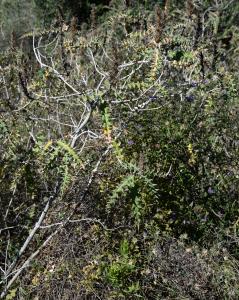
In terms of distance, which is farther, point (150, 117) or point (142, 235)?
point (150, 117)

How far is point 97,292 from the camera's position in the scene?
2688mm

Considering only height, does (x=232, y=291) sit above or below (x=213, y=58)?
below

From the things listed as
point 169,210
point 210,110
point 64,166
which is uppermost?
point 64,166

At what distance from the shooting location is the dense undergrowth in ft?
8.66

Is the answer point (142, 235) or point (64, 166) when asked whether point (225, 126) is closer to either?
point (142, 235)

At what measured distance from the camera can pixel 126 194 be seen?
291 centimetres

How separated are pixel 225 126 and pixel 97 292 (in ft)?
4.55

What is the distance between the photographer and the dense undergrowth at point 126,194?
264cm

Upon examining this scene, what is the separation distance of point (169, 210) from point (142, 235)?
221mm

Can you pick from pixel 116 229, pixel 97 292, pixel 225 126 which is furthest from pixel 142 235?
pixel 225 126

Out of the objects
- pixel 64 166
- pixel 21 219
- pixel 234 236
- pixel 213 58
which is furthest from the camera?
pixel 213 58

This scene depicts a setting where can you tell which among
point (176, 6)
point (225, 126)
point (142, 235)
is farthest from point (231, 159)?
point (176, 6)

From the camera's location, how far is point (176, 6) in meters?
6.83

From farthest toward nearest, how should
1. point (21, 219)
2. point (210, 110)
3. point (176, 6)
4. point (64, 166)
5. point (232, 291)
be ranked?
point (176, 6)
point (210, 110)
point (21, 219)
point (232, 291)
point (64, 166)
